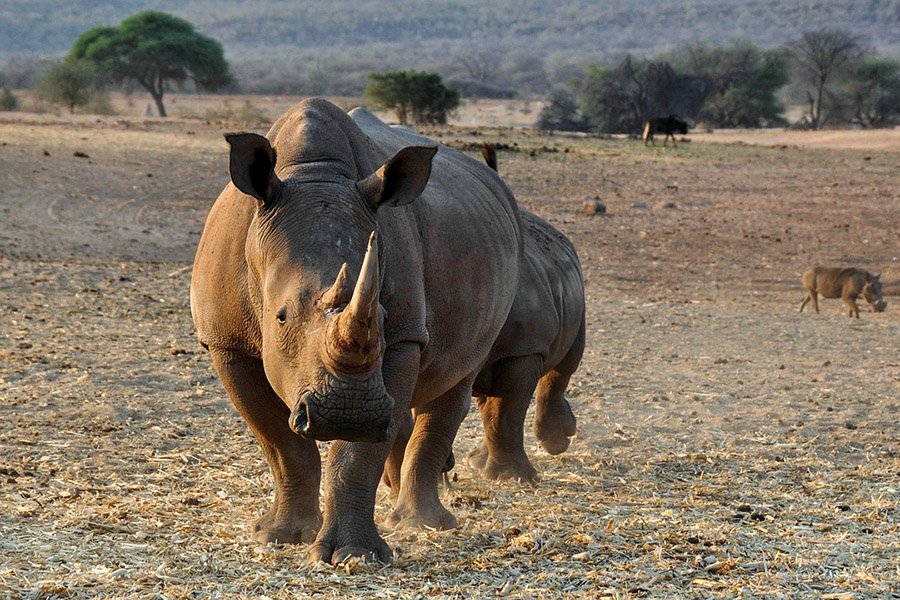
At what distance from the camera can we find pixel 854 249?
19062mm

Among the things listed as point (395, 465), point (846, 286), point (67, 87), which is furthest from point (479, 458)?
point (67, 87)

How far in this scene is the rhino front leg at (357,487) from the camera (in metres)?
5.26

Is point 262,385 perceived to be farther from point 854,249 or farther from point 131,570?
point 854,249

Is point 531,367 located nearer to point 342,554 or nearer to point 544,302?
point 544,302

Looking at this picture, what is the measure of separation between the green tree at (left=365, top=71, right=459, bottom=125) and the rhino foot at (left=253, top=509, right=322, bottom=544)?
3699 cm

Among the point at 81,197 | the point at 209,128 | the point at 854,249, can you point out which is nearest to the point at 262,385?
the point at 81,197

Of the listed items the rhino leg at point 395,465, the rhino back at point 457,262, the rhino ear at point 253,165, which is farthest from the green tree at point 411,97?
the rhino ear at point 253,165

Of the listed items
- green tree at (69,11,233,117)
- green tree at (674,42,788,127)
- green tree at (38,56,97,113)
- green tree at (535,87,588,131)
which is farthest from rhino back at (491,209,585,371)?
green tree at (674,42,788,127)

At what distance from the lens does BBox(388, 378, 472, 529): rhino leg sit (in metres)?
6.06

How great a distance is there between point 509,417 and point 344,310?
9.21 ft

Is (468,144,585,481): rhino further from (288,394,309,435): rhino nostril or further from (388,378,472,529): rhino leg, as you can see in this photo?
(288,394,309,435): rhino nostril

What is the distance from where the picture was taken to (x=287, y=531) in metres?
5.74

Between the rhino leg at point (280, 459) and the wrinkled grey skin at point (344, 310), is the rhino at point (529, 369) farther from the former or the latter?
the rhino leg at point (280, 459)

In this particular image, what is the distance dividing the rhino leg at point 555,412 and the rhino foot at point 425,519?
1781 millimetres
